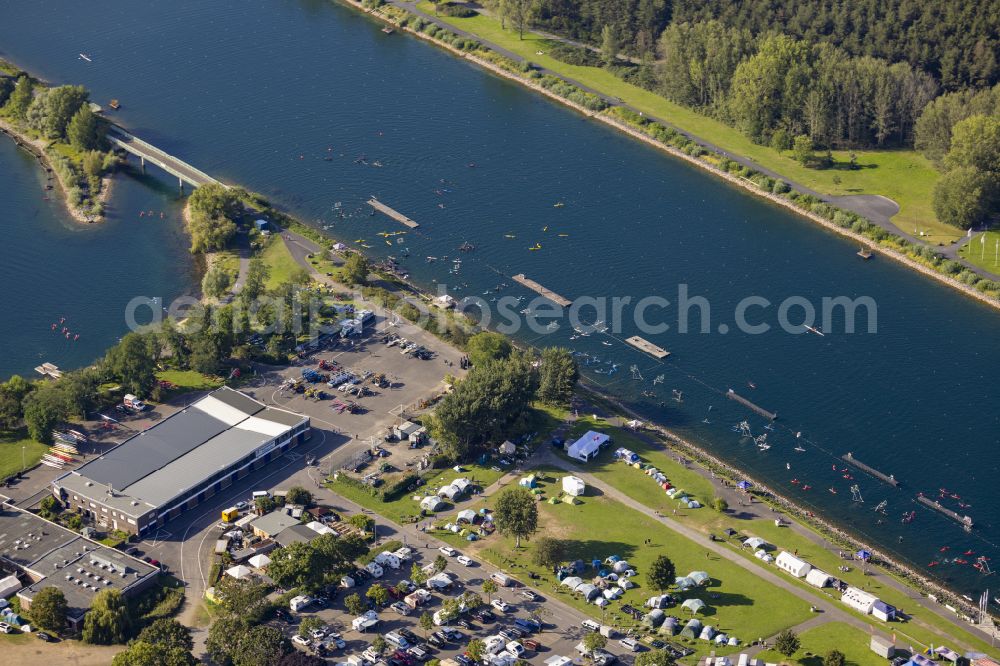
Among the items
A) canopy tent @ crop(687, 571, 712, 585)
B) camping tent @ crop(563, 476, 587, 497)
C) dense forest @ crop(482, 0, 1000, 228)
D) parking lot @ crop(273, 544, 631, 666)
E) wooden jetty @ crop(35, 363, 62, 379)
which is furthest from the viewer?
dense forest @ crop(482, 0, 1000, 228)

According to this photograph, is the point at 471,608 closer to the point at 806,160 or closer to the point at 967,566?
the point at 967,566

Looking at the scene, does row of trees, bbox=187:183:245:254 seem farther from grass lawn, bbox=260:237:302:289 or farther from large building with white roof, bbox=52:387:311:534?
large building with white roof, bbox=52:387:311:534

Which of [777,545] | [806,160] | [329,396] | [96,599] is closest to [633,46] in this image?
[806,160]

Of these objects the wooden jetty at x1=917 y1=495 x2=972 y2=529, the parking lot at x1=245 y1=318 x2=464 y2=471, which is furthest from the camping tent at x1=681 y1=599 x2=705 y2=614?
the parking lot at x1=245 y1=318 x2=464 y2=471

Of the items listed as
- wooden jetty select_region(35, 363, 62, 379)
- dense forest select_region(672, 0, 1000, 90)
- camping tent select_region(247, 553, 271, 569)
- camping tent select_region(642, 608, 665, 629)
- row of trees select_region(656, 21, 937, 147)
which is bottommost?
wooden jetty select_region(35, 363, 62, 379)

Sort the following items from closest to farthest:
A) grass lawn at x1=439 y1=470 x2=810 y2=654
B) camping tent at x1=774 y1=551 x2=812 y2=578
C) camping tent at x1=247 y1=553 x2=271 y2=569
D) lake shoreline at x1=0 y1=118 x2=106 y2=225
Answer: grass lawn at x1=439 y1=470 x2=810 y2=654, camping tent at x1=247 y1=553 x2=271 y2=569, camping tent at x1=774 y1=551 x2=812 y2=578, lake shoreline at x1=0 y1=118 x2=106 y2=225

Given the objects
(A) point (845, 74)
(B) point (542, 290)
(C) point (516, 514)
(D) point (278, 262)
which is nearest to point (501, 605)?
(C) point (516, 514)

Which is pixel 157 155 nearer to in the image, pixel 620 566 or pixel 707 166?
pixel 707 166
